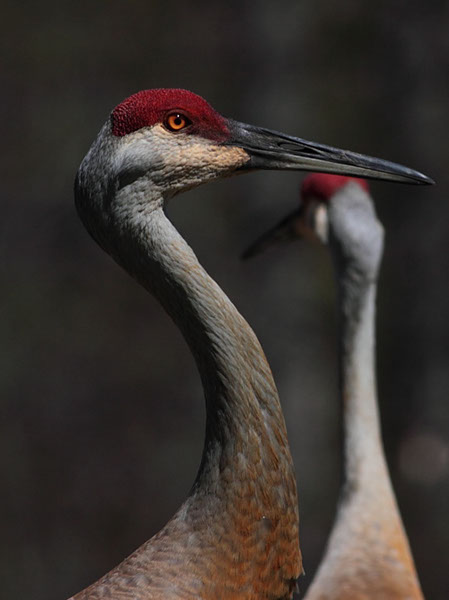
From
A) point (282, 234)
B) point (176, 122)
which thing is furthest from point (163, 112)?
point (282, 234)

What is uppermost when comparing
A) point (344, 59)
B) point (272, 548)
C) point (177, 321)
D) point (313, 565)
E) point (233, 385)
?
point (344, 59)

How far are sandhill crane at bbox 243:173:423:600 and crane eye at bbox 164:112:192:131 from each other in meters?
1.12

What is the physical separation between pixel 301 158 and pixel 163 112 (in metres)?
0.25

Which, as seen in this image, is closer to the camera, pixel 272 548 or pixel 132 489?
pixel 272 548

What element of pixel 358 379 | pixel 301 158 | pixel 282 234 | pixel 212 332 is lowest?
pixel 358 379

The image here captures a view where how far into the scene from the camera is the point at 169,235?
1556 mm

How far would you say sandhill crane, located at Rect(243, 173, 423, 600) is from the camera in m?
2.43

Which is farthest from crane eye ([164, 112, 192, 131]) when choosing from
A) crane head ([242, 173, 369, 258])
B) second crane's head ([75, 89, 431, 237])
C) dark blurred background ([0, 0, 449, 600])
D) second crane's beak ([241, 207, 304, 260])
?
dark blurred background ([0, 0, 449, 600])

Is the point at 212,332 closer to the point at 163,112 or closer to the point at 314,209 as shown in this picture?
the point at 163,112

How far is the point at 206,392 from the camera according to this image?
159cm

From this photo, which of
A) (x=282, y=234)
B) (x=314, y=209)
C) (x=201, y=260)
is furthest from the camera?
Result: (x=201, y=260)

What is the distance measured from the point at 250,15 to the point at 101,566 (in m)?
3.40

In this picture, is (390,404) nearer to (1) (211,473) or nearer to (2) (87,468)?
(2) (87,468)

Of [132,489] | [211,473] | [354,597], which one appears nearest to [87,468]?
[132,489]
